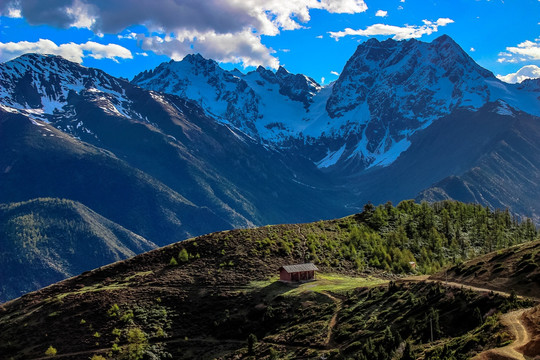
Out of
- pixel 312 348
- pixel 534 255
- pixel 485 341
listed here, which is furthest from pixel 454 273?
pixel 485 341

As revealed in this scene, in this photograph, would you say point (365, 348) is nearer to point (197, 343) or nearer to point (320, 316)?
point (320, 316)

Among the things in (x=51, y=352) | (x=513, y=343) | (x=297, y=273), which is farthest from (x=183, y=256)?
(x=513, y=343)

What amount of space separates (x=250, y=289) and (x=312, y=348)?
108ft

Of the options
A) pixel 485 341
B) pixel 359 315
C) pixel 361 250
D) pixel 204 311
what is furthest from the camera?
pixel 361 250

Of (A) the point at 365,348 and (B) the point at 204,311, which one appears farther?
(B) the point at 204,311

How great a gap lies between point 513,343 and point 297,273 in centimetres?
5960

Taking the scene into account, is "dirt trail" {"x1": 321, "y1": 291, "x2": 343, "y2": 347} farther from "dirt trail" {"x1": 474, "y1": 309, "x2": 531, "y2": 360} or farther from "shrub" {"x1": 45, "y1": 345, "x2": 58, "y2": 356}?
"shrub" {"x1": 45, "y1": 345, "x2": 58, "y2": 356}

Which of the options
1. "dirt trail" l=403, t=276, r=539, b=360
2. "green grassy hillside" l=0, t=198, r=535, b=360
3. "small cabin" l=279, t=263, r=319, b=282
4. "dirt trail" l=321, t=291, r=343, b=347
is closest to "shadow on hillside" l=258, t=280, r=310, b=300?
"green grassy hillside" l=0, t=198, r=535, b=360

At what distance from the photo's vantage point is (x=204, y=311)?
321 feet

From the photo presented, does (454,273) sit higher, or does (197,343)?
(454,273)

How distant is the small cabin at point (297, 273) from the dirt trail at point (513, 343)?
53733 millimetres

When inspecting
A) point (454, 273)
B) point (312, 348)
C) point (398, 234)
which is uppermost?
point (398, 234)

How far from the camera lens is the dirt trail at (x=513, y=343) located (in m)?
46.3

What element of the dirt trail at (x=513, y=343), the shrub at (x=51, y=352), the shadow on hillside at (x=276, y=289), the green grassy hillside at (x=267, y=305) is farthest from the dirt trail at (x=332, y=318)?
the shrub at (x=51, y=352)
